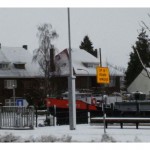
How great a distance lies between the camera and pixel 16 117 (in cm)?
1922

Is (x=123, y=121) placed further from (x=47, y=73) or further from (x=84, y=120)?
(x=47, y=73)

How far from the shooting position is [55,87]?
73.6 feet

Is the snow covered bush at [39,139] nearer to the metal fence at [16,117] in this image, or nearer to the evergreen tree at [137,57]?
the evergreen tree at [137,57]

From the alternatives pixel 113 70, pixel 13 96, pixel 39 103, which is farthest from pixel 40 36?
pixel 39 103

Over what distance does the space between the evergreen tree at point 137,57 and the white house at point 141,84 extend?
0.17 m

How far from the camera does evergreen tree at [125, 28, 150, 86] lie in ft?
48.4

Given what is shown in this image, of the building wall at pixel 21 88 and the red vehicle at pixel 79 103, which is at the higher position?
the building wall at pixel 21 88

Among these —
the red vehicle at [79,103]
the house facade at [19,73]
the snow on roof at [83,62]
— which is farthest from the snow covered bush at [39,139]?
the house facade at [19,73]

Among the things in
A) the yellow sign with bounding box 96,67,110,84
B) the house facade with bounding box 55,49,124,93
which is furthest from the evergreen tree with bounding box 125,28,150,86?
the yellow sign with bounding box 96,67,110,84

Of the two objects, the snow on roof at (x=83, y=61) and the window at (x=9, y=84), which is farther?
the window at (x=9, y=84)

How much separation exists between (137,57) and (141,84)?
1784 millimetres

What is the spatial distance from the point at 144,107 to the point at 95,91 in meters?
4.71

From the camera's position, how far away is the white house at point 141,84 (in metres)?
16.4

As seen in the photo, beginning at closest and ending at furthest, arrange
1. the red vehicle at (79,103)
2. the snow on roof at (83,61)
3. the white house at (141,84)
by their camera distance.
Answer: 1. the white house at (141,84)
2. the snow on roof at (83,61)
3. the red vehicle at (79,103)
